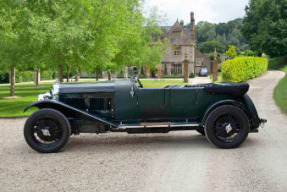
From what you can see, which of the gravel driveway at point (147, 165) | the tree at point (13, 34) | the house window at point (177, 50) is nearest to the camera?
the gravel driveway at point (147, 165)

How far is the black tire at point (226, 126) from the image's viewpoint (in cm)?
628

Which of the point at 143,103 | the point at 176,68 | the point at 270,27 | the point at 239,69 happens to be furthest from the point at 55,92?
the point at 176,68

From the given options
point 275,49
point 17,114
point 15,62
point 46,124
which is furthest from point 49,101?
point 275,49

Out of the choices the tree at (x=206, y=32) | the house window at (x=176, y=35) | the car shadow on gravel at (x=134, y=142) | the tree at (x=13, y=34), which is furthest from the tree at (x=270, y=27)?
the tree at (x=206, y=32)

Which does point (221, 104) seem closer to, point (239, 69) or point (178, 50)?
point (239, 69)

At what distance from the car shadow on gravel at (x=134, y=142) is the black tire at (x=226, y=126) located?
1.16 ft

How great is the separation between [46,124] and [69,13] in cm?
810

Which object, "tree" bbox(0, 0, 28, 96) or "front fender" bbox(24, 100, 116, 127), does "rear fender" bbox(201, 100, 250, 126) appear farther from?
"tree" bbox(0, 0, 28, 96)

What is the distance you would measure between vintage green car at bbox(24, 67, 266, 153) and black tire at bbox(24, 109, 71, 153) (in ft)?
0.06

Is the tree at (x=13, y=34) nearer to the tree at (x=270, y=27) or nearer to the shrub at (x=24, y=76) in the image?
the shrub at (x=24, y=76)

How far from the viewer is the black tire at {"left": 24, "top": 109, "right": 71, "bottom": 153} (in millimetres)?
6125

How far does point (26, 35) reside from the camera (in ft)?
42.0

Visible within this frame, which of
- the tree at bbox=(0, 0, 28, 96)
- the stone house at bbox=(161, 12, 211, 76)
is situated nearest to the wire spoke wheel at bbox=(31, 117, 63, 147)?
the tree at bbox=(0, 0, 28, 96)

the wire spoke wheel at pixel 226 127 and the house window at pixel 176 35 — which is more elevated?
the house window at pixel 176 35
